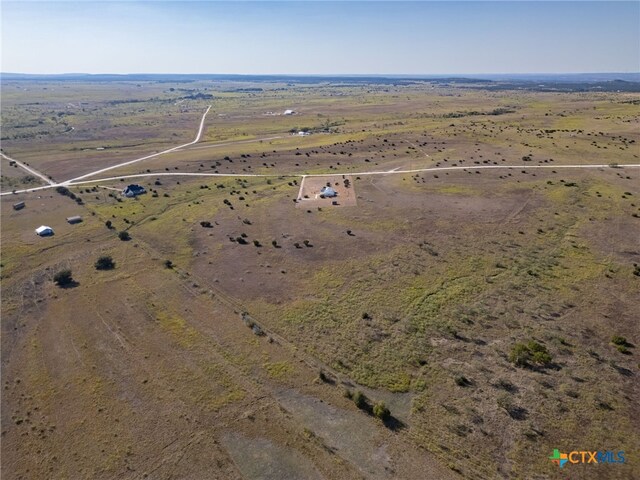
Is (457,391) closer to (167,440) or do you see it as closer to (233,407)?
(233,407)

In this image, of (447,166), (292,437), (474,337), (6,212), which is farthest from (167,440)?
(447,166)

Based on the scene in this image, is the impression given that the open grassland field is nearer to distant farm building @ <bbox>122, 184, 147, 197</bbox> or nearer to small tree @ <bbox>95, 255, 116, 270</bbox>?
small tree @ <bbox>95, 255, 116, 270</bbox>

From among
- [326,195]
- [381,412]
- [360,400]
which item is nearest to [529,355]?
[381,412]

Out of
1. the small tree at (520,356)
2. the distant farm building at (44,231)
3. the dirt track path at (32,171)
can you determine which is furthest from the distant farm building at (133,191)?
the small tree at (520,356)

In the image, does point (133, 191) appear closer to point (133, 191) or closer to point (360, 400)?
point (133, 191)

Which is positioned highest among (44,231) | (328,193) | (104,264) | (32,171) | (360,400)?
(328,193)

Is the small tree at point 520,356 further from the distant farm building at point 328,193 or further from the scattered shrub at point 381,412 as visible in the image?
the distant farm building at point 328,193

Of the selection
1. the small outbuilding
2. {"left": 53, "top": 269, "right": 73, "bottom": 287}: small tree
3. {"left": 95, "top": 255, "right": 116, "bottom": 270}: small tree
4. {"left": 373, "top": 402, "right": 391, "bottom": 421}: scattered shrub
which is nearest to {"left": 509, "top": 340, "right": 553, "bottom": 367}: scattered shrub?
{"left": 373, "top": 402, "right": 391, "bottom": 421}: scattered shrub
